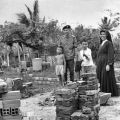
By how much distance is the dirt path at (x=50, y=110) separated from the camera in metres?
7.25

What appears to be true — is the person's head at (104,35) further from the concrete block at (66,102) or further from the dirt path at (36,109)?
the concrete block at (66,102)

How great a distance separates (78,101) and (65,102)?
0.47m

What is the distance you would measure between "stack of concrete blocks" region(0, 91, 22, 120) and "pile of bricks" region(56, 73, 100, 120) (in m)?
1.50

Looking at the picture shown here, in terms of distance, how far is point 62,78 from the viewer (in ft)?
31.2

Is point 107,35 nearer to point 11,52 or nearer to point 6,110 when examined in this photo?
point 6,110

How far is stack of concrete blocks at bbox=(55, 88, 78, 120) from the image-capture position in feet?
21.0

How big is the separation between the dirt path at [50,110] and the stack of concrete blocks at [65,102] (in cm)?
72

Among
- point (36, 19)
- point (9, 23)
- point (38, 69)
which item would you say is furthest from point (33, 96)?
point (36, 19)

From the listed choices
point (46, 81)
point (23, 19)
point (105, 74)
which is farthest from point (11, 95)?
point (23, 19)

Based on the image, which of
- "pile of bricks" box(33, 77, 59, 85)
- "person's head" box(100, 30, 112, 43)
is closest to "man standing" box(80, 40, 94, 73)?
"person's head" box(100, 30, 112, 43)

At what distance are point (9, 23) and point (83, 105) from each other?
653 inches

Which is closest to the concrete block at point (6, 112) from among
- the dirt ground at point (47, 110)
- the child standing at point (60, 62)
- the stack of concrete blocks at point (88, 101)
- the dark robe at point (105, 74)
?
the dirt ground at point (47, 110)

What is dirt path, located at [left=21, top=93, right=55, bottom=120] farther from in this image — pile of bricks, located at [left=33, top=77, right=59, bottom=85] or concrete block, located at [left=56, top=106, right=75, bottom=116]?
pile of bricks, located at [left=33, top=77, right=59, bottom=85]

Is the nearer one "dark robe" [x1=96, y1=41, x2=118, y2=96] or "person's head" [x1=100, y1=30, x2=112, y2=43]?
"person's head" [x1=100, y1=30, x2=112, y2=43]
